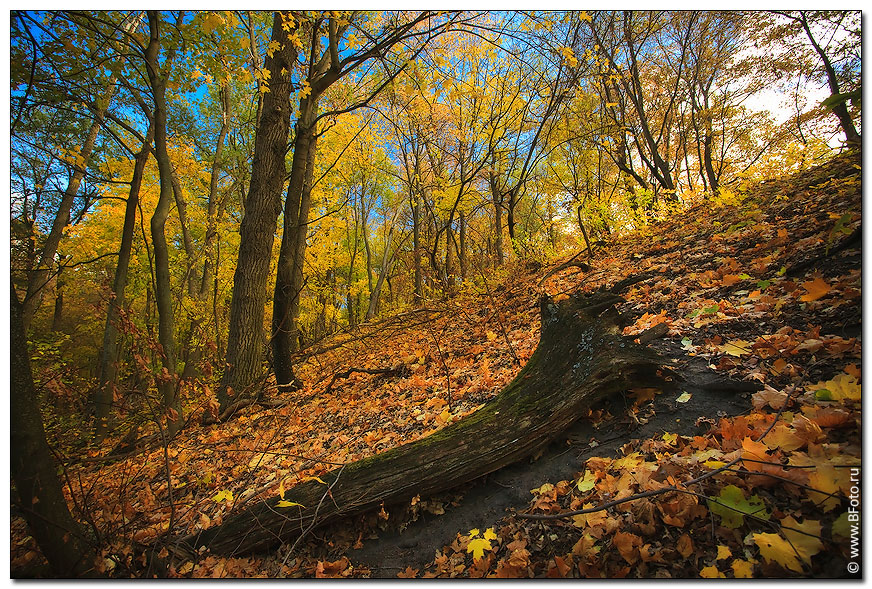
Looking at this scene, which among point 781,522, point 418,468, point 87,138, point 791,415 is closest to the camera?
point 781,522

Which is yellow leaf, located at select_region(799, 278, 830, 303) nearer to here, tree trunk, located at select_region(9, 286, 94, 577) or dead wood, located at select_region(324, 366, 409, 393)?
dead wood, located at select_region(324, 366, 409, 393)

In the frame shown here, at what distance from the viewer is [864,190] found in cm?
196

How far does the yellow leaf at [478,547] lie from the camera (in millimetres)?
1878

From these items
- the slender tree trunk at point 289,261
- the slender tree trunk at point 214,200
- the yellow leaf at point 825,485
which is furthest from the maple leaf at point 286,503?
the slender tree trunk at point 214,200

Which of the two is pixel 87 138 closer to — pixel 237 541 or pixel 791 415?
pixel 237 541

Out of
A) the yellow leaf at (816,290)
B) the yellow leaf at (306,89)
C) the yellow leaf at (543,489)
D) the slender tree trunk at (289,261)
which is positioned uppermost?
the yellow leaf at (306,89)

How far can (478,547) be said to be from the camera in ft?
6.30

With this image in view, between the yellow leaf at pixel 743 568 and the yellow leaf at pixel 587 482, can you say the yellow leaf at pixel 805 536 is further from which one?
the yellow leaf at pixel 587 482

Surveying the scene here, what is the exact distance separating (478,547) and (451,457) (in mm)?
640

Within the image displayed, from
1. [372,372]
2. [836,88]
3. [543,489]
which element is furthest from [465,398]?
[836,88]

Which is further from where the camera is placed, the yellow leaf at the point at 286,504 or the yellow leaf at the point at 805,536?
the yellow leaf at the point at 286,504

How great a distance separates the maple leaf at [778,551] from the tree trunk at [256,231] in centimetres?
616

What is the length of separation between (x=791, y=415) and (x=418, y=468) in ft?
6.76

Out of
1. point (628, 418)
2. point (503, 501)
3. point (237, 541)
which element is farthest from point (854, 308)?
point (237, 541)
